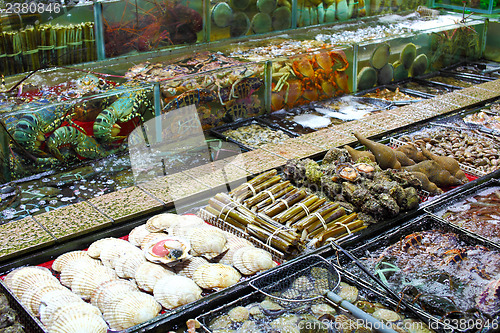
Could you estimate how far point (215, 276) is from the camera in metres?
2.67

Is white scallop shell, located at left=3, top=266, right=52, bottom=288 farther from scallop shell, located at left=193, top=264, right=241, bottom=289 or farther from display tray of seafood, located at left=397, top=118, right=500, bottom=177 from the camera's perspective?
display tray of seafood, located at left=397, top=118, right=500, bottom=177

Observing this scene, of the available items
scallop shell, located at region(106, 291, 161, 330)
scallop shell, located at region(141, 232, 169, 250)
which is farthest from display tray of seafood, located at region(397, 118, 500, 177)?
scallop shell, located at region(106, 291, 161, 330)

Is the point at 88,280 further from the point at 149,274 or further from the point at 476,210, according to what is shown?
the point at 476,210

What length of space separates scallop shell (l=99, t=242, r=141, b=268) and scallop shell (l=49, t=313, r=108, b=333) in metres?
0.49

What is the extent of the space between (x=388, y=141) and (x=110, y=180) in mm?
2393

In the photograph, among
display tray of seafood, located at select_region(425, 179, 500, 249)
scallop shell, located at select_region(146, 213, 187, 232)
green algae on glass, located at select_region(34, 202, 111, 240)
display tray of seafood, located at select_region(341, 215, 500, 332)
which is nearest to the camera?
display tray of seafood, located at select_region(341, 215, 500, 332)

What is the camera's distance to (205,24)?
5.48 m

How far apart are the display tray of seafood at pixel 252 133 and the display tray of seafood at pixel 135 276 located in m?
Answer: 1.39

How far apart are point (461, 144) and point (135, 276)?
3074 millimetres

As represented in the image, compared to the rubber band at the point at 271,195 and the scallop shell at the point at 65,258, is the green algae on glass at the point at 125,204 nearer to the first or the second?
the scallop shell at the point at 65,258

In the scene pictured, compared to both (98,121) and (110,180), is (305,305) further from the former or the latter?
(98,121)

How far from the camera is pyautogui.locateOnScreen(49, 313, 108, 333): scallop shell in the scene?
227 centimetres

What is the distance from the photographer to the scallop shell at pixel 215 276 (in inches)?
104

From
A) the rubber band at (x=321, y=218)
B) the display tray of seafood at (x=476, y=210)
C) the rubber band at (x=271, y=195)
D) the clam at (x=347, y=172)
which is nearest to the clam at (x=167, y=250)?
the rubber band at (x=271, y=195)
